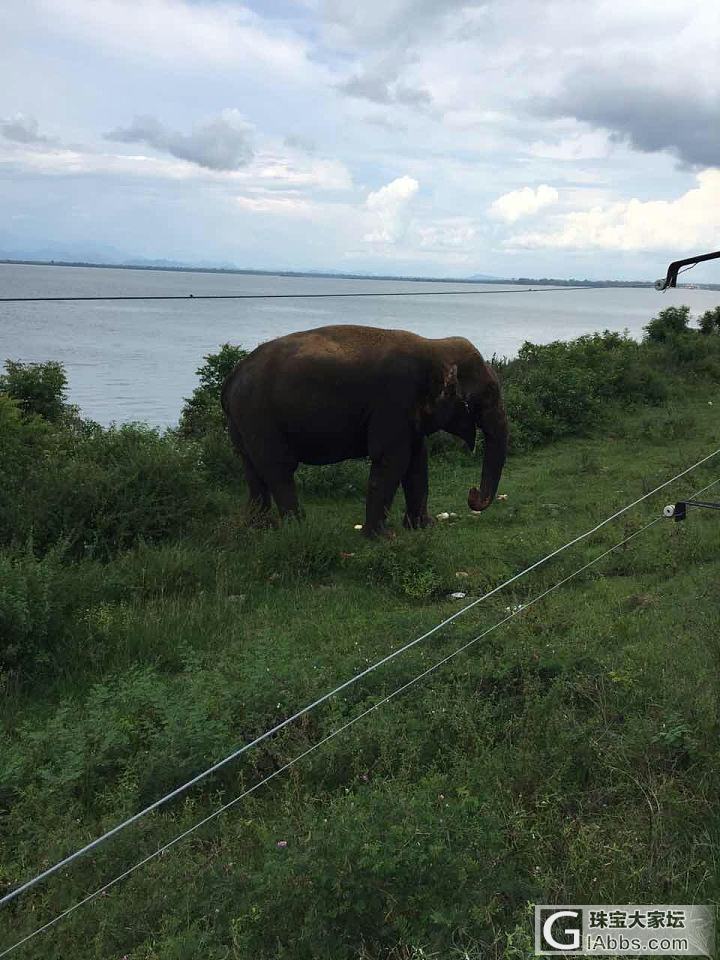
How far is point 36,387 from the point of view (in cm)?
1507

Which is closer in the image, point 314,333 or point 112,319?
point 314,333

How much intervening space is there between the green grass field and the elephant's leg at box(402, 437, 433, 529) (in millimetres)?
1626

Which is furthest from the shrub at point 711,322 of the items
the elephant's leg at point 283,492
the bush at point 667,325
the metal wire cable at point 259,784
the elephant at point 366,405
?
the metal wire cable at point 259,784

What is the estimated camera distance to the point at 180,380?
35.1m

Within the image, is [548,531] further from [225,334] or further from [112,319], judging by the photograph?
[112,319]

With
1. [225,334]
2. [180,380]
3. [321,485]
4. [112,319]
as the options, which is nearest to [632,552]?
[321,485]

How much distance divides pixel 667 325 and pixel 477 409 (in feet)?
58.4

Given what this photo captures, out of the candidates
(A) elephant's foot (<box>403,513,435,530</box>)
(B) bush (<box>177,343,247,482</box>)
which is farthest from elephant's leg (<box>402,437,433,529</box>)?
(B) bush (<box>177,343,247,482</box>)

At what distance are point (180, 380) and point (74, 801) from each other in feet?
105

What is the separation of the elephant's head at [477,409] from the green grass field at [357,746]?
4.89ft

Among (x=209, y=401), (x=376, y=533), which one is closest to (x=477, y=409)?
(x=376, y=533)

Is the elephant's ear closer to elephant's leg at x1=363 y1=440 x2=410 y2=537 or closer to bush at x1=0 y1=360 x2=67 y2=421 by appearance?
elephant's leg at x1=363 y1=440 x2=410 y2=537

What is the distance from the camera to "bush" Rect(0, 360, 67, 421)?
14969 mm

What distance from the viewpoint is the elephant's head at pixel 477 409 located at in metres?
9.75
